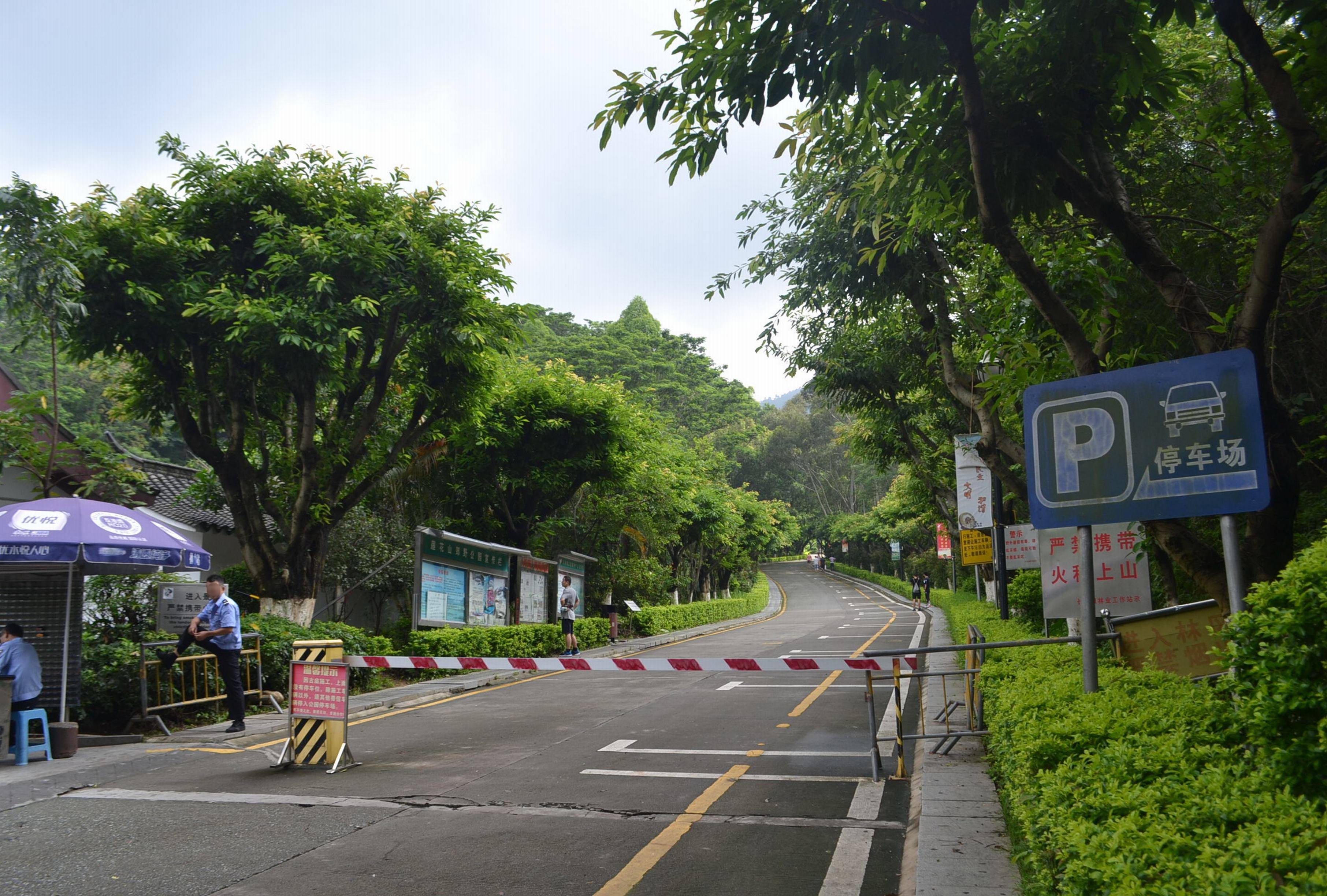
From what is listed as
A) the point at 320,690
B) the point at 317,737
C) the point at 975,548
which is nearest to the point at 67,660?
the point at 320,690

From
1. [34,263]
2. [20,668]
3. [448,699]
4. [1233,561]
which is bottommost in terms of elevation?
[448,699]

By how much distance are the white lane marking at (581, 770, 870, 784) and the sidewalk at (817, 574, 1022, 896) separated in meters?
0.60

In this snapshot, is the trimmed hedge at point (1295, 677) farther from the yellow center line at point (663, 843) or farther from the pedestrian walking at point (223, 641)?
the pedestrian walking at point (223, 641)

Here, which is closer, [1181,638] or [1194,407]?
[1194,407]

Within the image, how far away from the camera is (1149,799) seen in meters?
3.34

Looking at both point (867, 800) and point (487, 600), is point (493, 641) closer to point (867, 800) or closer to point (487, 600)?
point (487, 600)

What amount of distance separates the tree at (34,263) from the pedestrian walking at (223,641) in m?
3.91

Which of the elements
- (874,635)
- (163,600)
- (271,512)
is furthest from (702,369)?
(163,600)

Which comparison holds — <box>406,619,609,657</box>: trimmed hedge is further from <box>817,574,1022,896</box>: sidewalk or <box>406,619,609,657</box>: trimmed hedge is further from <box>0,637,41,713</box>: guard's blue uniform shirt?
<box>817,574,1022,896</box>: sidewalk

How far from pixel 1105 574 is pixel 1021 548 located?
7155mm

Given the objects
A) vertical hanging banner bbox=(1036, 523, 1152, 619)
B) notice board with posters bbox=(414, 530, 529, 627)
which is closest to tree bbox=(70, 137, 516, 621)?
notice board with posters bbox=(414, 530, 529, 627)

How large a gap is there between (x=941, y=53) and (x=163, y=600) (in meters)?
10.3

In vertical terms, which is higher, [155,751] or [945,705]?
[945,705]

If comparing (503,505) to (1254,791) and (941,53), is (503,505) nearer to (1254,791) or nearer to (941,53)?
(941,53)
